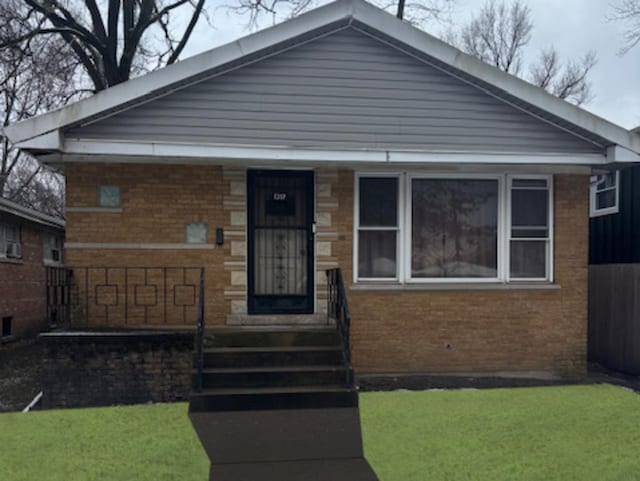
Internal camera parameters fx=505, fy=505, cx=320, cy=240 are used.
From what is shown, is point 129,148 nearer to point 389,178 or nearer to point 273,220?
point 273,220

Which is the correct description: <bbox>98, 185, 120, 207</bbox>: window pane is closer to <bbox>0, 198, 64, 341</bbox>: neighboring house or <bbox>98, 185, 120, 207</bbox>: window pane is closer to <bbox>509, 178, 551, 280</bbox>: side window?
<bbox>0, 198, 64, 341</bbox>: neighboring house

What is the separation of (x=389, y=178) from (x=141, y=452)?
4.90m

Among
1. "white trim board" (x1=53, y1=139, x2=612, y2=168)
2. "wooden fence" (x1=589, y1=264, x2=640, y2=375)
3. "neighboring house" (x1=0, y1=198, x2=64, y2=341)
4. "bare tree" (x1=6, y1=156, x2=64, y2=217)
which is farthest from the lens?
"bare tree" (x1=6, y1=156, x2=64, y2=217)

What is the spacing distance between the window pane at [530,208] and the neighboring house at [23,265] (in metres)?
9.89

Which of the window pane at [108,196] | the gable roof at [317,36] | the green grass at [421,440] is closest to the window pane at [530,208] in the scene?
the gable roof at [317,36]

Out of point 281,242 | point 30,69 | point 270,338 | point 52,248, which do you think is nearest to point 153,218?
point 281,242

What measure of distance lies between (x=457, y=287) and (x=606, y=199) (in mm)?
4704

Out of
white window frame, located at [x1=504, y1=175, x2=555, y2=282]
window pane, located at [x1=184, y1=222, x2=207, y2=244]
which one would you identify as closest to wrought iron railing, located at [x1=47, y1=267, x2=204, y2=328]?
window pane, located at [x1=184, y1=222, x2=207, y2=244]

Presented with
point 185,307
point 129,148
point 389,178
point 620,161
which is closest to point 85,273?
point 185,307

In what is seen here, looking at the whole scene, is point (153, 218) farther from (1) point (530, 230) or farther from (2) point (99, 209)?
(1) point (530, 230)

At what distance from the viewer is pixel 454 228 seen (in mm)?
7715

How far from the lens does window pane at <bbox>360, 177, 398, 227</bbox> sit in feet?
24.8

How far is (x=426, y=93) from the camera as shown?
7.27 m

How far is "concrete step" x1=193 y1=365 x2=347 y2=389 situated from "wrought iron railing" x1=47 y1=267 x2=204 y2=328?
4.78ft
